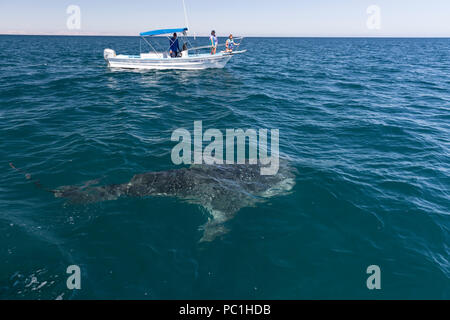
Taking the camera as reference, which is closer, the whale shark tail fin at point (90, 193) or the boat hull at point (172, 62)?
the whale shark tail fin at point (90, 193)

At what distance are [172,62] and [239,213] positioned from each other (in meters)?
30.0

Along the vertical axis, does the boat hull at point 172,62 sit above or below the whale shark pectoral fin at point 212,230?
above

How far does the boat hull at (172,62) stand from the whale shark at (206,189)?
87.3 feet

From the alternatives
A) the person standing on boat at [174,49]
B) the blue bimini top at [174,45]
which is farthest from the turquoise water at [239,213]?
the person standing on boat at [174,49]

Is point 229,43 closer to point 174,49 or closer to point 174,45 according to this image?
point 174,45

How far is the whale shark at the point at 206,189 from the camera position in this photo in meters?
8.68

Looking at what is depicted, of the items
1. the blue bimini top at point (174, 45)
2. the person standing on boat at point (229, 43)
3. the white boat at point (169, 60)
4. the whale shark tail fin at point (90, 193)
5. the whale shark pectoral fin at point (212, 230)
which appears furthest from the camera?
the person standing on boat at point (229, 43)

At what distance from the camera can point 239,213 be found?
8484mm

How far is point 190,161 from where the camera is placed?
1152 centimetres

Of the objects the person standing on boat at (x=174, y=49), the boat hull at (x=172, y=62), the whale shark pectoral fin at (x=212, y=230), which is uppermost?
the person standing on boat at (x=174, y=49)

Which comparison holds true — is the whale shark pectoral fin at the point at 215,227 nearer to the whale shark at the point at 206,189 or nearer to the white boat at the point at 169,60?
the whale shark at the point at 206,189

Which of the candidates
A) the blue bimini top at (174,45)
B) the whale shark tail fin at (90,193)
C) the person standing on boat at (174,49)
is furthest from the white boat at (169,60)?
the whale shark tail fin at (90,193)

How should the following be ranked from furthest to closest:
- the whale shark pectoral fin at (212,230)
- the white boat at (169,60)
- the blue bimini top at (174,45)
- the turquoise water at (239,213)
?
the white boat at (169,60)
the blue bimini top at (174,45)
the whale shark pectoral fin at (212,230)
the turquoise water at (239,213)

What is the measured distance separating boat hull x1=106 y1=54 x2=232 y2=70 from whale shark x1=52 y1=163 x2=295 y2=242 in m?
26.6
